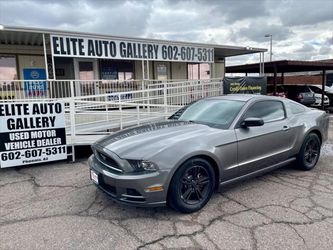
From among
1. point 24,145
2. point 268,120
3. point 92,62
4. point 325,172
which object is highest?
point 92,62

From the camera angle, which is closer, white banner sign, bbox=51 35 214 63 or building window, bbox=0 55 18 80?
white banner sign, bbox=51 35 214 63

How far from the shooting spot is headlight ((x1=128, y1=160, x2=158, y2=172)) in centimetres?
300

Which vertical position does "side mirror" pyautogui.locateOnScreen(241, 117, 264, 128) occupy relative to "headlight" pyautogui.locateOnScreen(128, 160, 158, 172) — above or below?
above

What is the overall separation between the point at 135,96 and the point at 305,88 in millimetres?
10722

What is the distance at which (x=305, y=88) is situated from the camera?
15844 millimetres

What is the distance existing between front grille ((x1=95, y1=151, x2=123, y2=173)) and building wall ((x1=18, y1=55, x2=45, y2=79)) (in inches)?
337

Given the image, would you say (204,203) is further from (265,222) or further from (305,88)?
(305,88)

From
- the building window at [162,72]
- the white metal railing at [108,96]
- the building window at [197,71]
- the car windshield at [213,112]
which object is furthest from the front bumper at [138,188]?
the building window at [197,71]

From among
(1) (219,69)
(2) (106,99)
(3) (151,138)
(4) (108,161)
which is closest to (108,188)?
(4) (108,161)

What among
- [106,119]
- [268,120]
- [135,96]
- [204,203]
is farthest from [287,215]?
[135,96]

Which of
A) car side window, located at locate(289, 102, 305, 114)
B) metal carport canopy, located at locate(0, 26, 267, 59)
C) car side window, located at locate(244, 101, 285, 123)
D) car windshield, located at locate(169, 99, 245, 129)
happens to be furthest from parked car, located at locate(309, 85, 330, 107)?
car windshield, located at locate(169, 99, 245, 129)

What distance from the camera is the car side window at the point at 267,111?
4132 mm

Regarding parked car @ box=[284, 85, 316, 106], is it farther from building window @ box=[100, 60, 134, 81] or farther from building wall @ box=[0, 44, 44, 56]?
building wall @ box=[0, 44, 44, 56]

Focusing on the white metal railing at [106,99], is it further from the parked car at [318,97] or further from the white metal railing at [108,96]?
the parked car at [318,97]
